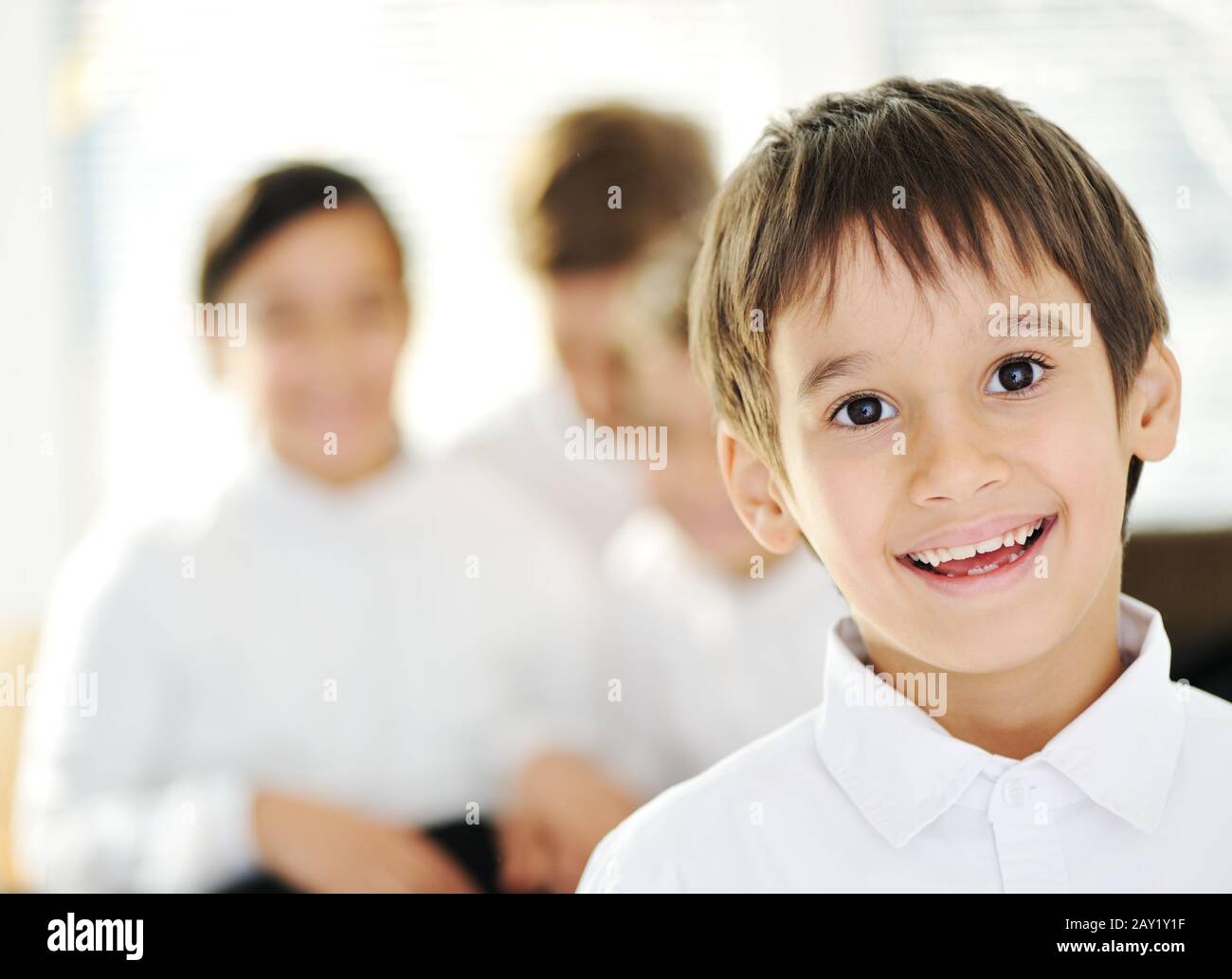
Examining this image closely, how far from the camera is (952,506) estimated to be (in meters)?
0.49

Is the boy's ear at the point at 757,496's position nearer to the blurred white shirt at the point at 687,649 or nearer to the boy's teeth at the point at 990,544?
the boy's teeth at the point at 990,544

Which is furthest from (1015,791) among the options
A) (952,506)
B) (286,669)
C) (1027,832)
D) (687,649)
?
(286,669)

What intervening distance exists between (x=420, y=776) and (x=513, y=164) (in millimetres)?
785

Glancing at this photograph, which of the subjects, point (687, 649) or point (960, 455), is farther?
point (687, 649)

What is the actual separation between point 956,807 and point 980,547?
0.37ft

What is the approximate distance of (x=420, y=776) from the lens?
1248mm

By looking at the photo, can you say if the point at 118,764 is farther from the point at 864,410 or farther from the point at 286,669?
the point at 864,410

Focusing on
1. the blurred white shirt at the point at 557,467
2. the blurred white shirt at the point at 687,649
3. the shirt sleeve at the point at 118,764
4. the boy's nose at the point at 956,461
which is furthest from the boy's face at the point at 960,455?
the blurred white shirt at the point at 557,467

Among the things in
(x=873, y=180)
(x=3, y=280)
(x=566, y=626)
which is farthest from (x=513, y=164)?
(x=873, y=180)

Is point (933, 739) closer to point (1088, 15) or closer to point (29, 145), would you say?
point (1088, 15)

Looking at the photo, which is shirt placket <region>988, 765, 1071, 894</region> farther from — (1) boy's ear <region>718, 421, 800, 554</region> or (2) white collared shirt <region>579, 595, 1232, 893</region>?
(1) boy's ear <region>718, 421, 800, 554</region>

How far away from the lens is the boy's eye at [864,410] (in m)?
0.50

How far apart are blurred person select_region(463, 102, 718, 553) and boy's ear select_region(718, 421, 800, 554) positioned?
79cm

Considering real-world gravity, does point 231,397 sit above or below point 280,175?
below
